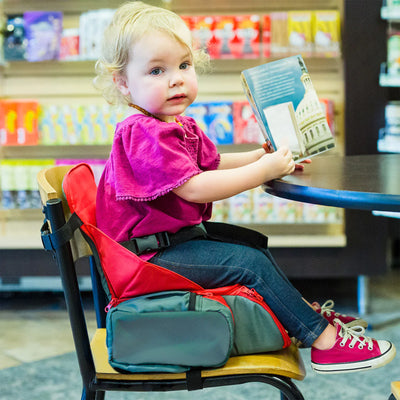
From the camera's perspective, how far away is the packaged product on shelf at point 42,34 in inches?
131

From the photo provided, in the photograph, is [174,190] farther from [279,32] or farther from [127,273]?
[279,32]

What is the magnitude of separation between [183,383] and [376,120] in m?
2.30

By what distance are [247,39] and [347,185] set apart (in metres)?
2.19

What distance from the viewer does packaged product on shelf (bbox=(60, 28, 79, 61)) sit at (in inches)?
132

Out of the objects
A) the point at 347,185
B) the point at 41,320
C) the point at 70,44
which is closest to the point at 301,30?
the point at 70,44

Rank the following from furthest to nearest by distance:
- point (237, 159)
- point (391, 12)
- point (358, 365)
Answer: point (391, 12), point (237, 159), point (358, 365)

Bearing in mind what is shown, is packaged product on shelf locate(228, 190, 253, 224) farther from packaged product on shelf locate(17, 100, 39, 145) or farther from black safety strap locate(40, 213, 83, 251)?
black safety strap locate(40, 213, 83, 251)

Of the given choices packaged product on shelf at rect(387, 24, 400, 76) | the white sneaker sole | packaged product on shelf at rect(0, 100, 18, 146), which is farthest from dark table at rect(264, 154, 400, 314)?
packaged product on shelf at rect(0, 100, 18, 146)

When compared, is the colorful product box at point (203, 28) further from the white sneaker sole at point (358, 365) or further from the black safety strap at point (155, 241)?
the white sneaker sole at point (358, 365)

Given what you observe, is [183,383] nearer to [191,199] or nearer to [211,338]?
[211,338]

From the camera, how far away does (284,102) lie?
59.0 inches

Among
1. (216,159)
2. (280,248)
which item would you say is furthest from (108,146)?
(216,159)

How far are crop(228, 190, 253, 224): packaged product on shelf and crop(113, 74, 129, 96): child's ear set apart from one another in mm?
1957

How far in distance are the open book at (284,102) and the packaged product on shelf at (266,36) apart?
179 centimetres
